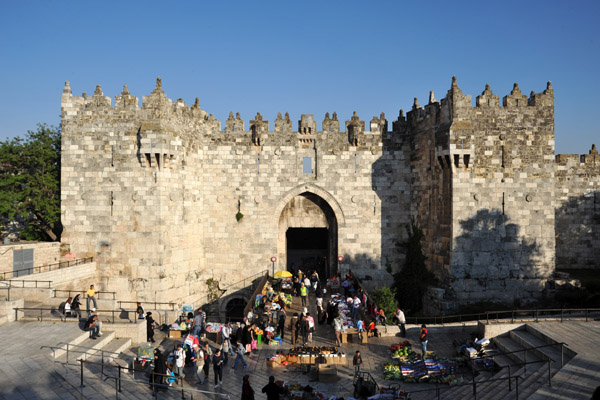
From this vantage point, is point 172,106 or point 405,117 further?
point 405,117

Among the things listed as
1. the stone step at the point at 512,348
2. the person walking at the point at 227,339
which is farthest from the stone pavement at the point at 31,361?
the stone step at the point at 512,348

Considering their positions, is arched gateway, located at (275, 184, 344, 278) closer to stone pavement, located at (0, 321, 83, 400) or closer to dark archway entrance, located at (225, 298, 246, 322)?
dark archway entrance, located at (225, 298, 246, 322)

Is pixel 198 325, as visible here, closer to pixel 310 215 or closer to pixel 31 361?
pixel 31 361

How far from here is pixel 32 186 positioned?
26859 millimetres

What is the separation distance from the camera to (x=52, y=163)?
28.2 metres

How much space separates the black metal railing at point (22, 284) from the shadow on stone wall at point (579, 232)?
29898 mm

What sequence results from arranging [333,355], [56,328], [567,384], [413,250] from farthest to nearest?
[413,250]
[56,328]
[333,355]
[567,384]

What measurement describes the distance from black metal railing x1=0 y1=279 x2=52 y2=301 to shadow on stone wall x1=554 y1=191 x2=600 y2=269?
29898mm

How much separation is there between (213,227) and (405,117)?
13.9 metres

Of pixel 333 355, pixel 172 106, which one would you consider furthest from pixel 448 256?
pixel 172 106

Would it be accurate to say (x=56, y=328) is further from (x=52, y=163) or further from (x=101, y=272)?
(x=52, y=163)

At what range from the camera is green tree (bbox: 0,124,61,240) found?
85.7 feet

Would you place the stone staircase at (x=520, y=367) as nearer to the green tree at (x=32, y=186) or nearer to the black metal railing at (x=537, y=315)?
the black metal railing at (x=537, y=315)

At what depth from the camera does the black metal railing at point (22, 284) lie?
20.1 metres
